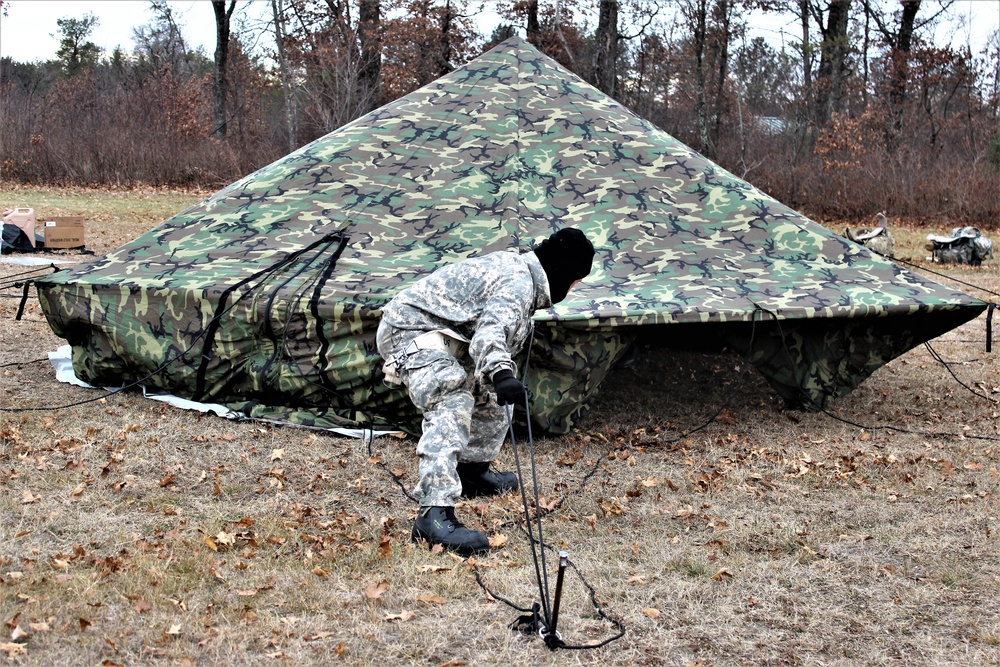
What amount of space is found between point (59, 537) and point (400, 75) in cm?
2661

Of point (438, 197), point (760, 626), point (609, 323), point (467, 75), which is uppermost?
point (467, 75)

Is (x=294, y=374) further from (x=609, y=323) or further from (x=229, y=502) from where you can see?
(x=609, y=323)

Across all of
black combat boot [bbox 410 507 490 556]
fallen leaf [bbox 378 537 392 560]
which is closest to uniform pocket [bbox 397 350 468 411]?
black combat boot [bbox 410 507 490 556]

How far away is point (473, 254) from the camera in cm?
666

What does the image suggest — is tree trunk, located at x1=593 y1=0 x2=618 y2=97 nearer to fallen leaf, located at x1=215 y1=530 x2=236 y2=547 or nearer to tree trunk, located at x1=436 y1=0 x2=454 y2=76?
tree trunk, located at x1=436 y1=0 x2=454 y2=76

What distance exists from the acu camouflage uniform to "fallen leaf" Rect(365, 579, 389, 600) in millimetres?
486

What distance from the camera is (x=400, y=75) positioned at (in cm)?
2978

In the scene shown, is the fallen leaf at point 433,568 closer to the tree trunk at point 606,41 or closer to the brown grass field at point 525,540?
the brown grass field at point 525,540

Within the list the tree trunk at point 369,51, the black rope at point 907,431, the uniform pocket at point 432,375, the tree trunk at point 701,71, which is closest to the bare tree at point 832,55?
the tree trunk at point 701,71

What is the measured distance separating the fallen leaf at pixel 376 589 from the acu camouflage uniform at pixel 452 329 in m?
0.49

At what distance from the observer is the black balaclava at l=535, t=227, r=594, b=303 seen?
14.6 feet

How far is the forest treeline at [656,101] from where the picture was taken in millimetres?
23297

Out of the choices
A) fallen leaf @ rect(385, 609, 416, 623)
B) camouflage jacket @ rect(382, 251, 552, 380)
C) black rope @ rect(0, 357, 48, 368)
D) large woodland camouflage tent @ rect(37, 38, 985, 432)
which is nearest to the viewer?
fallen leaf @ rect(385, 609, 416, 623)

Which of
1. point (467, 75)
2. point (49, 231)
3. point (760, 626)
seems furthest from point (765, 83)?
point (760, 626)
